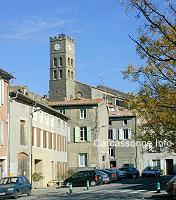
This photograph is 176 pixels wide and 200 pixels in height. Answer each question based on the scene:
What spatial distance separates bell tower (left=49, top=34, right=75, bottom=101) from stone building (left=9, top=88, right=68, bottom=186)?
48.3 metres

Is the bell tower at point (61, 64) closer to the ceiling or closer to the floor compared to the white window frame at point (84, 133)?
closer to the ceiling

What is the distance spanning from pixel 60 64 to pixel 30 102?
7078 centimetres

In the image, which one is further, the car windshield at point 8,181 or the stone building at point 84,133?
the stone building at point 84,133

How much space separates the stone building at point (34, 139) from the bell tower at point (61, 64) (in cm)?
4833

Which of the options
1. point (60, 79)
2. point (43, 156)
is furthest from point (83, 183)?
point (60, 79)

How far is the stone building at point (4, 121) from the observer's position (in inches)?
1591

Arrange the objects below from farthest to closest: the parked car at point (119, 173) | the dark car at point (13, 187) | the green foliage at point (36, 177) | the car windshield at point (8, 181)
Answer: the parked car at point (119, 173) → the green foliage at point (36, 177) → the car windshield at point (8, 181) → the dark car at point (13, 187)

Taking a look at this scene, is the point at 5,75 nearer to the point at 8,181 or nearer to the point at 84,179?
the point at 8,181

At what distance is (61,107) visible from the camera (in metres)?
72.6

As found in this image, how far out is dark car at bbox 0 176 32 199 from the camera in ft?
107

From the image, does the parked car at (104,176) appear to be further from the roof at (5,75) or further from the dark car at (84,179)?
the roof at (5,75)

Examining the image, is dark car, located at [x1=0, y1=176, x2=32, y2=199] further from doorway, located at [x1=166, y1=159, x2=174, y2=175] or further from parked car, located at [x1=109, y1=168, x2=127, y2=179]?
doorway, located at [x1=166, y1=159, x2=174, y2=175]

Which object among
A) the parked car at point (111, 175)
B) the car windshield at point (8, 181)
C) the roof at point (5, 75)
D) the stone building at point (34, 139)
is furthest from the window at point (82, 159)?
the car windshield at point (8, 181)

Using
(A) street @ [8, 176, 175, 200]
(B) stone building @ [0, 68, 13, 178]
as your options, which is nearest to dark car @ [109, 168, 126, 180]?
(A) street @ [8, 176, 175, 200]
